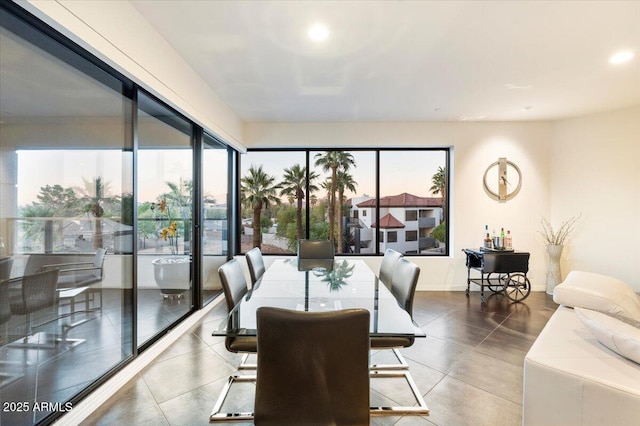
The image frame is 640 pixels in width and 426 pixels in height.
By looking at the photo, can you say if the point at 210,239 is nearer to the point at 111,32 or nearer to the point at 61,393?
the point at 61,393

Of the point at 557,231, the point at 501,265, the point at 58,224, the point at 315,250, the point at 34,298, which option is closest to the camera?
the point at 34,298

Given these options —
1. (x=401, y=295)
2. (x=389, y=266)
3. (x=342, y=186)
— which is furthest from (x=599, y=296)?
(x=342, y=186)

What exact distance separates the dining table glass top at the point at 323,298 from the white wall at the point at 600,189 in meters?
3.80

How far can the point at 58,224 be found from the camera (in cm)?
167

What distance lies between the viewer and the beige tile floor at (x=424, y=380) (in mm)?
1802

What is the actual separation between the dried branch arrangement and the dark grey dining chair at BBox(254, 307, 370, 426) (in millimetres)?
4806

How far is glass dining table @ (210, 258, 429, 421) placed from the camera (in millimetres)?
1665

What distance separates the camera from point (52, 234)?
163 centimetres

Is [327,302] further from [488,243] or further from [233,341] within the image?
[488,243]

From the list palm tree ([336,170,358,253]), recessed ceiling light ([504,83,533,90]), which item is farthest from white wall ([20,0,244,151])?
recessed ceiling light ([504,83,533,90])

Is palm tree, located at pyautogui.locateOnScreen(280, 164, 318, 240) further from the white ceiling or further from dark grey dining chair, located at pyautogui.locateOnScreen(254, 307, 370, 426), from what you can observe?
dark grey dining chair, located at pyautogui.locateOnScreen(254, 307, 370, 426)

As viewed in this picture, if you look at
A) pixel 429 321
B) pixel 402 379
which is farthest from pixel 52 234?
pixel 429 321

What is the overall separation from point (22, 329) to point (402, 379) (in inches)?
94.7

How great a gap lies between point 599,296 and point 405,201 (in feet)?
10.1
